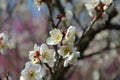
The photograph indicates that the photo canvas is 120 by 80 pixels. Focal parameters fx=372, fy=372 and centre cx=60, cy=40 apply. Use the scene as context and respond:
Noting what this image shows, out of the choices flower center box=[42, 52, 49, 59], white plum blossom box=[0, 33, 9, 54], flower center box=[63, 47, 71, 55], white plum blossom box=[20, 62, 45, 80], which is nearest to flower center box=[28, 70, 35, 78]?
white plum blossom box=[20, 62, 45, 80]

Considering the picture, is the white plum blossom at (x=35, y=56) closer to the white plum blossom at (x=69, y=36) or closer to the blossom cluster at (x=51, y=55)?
the blossom cluster at (x=51, y=55)

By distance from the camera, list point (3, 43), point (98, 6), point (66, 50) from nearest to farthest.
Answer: point (66, 50) → point (98, 6) → point (3, 43)

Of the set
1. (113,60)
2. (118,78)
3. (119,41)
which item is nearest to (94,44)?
(113,60)

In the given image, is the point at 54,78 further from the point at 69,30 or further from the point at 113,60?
the point at 113,60

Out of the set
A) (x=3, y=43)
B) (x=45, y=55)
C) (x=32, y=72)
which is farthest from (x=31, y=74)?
(x=3, y=43)

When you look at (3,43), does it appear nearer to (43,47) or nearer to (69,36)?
(43,47)

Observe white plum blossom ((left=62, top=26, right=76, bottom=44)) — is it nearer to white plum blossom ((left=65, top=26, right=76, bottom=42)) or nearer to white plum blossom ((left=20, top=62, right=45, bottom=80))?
white plum blossom ((left=65, top=26, right=76, bottom=42))

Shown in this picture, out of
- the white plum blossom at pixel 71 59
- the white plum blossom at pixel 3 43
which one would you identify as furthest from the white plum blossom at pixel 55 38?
the white plum blossom at pixel 3 43
